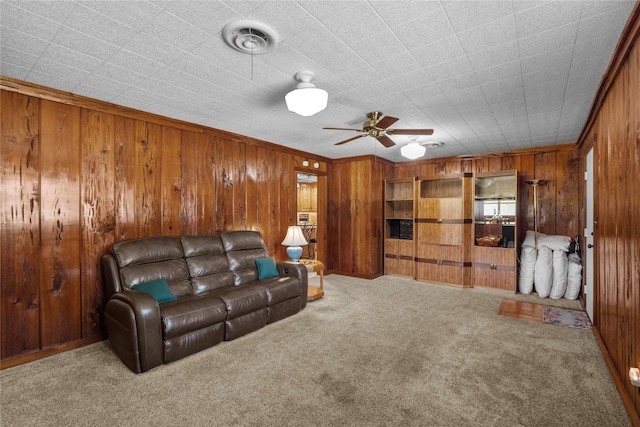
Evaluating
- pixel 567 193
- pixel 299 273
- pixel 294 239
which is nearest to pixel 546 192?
pixel 567 193

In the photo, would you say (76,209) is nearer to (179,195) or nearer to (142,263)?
(142,263)

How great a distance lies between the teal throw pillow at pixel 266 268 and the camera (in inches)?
161

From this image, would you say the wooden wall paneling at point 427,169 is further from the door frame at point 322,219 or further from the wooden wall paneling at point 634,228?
the wooden wall paneling at point 634,228

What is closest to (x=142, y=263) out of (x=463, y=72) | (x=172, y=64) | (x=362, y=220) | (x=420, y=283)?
(x=172, y=64)

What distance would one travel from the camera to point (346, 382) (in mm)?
2412

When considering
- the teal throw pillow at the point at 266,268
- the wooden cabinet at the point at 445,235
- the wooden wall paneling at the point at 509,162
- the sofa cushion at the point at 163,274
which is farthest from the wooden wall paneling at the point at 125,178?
the wooden wall paneling at the point at 509,162

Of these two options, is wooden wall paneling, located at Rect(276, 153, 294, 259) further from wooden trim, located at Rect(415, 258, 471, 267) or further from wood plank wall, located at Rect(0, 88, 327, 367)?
wooden trim, located at Rect(415, 258, 471, 267)

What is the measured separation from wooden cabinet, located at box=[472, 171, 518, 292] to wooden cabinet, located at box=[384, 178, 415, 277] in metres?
1.23

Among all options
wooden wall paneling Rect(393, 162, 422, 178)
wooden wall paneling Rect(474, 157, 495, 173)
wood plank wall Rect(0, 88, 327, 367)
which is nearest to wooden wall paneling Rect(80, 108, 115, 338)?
wood plank wall Rect(0, 88, 327, 367)

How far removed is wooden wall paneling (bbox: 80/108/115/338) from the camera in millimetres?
3172

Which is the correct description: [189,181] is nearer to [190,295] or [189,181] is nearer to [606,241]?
[190,295]

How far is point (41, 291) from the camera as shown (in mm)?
2906

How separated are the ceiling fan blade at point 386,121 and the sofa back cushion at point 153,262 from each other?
8.93ft

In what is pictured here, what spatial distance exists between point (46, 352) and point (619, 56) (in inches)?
210
